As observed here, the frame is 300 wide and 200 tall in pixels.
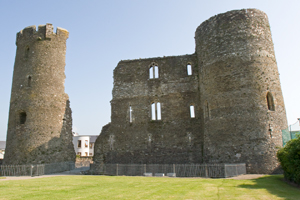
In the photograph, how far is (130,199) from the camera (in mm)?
8391

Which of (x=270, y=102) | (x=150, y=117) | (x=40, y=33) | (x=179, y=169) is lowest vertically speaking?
(x=179, y=169)

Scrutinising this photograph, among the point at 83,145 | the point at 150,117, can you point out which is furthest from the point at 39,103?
the point at 83,145

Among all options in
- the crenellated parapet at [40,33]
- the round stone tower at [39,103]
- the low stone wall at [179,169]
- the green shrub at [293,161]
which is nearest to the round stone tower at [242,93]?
the low stone wall at [179,169]

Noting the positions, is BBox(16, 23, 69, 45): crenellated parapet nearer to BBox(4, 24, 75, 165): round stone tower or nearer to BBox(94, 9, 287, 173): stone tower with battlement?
BBox(4, 24, 75, 165): round stone tower

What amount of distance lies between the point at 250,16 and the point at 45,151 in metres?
19.5

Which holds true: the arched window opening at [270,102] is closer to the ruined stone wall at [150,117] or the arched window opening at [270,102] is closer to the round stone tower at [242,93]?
the round stone tower at [242,93]

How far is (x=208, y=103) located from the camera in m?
19.2

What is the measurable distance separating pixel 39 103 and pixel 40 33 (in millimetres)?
6816

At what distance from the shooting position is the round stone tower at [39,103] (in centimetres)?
2150

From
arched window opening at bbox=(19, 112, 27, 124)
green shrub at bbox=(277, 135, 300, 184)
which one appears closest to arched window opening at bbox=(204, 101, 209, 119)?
green shrub at bbox=(277, 135, 300, 184)

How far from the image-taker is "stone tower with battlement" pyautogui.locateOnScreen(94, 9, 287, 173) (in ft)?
56.5

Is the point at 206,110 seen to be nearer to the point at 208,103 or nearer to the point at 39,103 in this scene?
the point at 208,103

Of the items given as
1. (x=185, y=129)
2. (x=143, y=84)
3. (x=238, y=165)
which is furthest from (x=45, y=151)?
(x=238, y=165)

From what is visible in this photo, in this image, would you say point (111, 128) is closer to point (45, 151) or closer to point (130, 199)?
point (45, 151)
